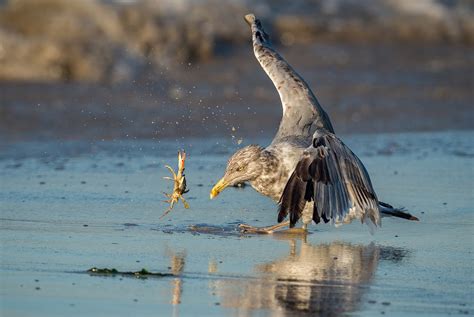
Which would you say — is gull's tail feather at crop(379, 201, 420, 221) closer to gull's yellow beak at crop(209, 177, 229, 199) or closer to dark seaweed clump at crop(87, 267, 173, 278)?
gull's yellow beak at crop(209, 177, 229, 199)

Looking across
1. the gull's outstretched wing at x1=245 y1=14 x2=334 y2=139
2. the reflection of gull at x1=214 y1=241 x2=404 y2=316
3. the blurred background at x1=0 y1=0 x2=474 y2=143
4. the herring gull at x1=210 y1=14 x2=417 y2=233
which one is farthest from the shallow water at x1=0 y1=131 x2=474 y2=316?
the blurred background at x1=0 y1=0 x2=474 y2=143

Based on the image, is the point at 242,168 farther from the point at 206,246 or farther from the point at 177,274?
the point at 177,274

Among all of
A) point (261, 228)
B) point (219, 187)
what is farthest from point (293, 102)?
point (261, 228)

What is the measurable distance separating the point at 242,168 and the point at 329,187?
0.65m

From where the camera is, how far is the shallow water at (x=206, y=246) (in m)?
4.73

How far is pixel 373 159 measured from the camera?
30.5 ft

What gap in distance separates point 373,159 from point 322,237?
3012 millimetres

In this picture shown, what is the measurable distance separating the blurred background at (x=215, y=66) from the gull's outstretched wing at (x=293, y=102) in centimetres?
241

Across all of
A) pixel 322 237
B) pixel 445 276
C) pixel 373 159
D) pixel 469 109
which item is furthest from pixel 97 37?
pixel 445 276

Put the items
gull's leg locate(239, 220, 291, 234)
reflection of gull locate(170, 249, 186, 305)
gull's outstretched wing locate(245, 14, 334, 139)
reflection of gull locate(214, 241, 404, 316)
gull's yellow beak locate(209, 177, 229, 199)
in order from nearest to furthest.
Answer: reflection of gull locate(214, 241, 404, 316) → reflection of gull locate(170, 249, 186, 305) → gull's leg locate(239, 220, 291, 234) → gull's yellow beak locate(209, 177, 229, 199) → gull's outstretched wing locate(245, 14, 334, 139)

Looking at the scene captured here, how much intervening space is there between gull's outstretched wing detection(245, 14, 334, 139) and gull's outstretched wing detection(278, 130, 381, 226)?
33.4 inches

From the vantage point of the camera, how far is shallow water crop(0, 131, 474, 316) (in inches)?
186

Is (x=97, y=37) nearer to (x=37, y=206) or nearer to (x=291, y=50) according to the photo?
(x=291, y=50)

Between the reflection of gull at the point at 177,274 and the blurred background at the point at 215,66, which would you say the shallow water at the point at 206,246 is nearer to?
the reflection of gull at the point at 177,274
